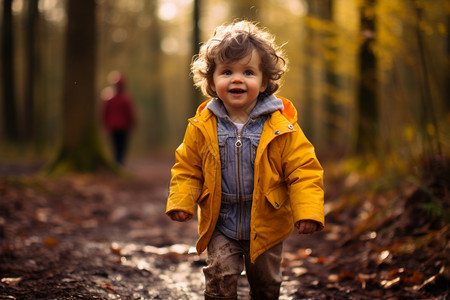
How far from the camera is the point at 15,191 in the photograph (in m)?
5.40

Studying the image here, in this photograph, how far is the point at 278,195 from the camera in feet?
8.55

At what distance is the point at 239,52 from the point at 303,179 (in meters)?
0.88

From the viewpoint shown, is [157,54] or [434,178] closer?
[434,178]

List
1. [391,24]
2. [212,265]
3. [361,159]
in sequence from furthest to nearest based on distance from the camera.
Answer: [361,159], [391,24], [212,265]

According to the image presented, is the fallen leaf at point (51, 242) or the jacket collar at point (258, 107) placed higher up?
the jacket collar at point (258, 107)

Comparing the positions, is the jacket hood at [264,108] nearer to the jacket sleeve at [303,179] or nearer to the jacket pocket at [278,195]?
the jacket sleeve at [303,179]

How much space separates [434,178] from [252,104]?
223 centimetres

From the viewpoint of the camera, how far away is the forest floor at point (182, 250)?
3.02m

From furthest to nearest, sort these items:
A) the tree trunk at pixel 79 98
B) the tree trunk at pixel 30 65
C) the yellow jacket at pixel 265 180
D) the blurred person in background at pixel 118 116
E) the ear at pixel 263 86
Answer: the tree trunk at pixel 30 65, the blurred person in background at pixel 118 116, the tree trunk at pixel 79 98, the ear at pixel 263 86, the yellow jacket at pixel 265 180

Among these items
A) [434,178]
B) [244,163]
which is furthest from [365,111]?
[244,163]

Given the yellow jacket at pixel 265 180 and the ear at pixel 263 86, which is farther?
the ear at pixel 263 86

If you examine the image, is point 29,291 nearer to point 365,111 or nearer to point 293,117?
point 293,117

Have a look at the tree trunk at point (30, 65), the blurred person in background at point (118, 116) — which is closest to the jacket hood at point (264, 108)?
the blurred person in background at point (118, 116)

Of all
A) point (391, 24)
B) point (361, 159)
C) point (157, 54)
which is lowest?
point (361, 159)
